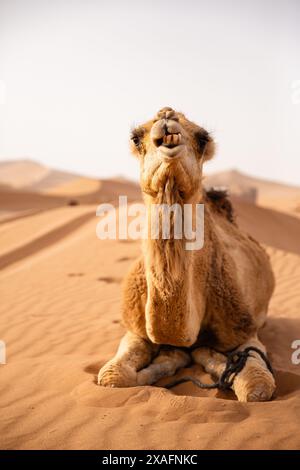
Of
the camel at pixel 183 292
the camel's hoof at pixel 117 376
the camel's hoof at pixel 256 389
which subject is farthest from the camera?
the camel's hoof at pixel 117 376

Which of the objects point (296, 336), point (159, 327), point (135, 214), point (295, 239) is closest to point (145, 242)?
point (159, 327)

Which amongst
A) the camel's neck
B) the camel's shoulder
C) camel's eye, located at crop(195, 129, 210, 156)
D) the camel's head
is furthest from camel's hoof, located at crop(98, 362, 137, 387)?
the camel's shoulder

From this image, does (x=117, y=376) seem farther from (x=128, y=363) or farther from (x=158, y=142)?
(x=158, y=142)

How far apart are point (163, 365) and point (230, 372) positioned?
0.56 meters

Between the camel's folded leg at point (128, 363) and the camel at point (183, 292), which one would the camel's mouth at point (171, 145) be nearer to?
the camel at point (183, 292)

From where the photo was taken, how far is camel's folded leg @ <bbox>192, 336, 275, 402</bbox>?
3.37 meters

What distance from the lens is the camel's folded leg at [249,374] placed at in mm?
3367

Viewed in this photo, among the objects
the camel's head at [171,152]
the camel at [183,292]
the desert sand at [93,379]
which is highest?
the camel's head at [171,152]

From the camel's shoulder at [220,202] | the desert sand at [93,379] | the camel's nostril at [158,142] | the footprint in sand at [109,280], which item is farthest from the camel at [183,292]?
the footprint in sand at [109,280]

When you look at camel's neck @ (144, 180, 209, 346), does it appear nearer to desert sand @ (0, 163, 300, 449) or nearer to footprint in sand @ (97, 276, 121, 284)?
desert sand @ (0, 163, 300, 449)

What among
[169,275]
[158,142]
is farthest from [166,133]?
[169,275]

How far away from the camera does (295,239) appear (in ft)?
44.8

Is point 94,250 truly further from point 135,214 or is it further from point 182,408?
point 182,408
